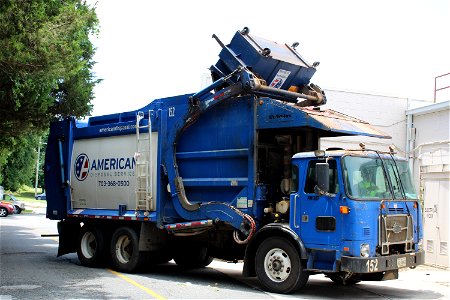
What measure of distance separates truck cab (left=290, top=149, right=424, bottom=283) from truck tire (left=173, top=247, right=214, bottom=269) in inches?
153

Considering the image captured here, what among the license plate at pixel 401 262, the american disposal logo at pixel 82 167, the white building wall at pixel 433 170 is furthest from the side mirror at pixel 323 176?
the american disposal logo at pixel 82 167

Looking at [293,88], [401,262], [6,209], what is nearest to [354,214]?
[401,262]

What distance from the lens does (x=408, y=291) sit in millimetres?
9820

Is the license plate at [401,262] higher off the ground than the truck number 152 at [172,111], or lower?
lower

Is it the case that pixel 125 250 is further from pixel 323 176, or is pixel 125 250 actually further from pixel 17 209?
pixel 17 209

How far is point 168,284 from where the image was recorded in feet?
32.5

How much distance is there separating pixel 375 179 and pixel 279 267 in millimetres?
2106

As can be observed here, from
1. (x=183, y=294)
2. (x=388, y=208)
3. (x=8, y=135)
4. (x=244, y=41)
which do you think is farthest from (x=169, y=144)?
(x=8, y=135)

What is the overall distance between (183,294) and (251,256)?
1349 millimetres

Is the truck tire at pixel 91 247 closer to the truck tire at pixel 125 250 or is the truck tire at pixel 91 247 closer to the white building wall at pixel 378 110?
the truck tire at pixel 125 250

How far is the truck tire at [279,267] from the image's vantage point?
864 cm

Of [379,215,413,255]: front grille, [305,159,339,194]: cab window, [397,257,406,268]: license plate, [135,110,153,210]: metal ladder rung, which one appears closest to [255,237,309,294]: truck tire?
[305,159,339,194]: cab window

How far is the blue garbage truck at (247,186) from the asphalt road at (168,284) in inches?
13.8

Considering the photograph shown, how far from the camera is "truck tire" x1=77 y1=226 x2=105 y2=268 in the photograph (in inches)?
473
